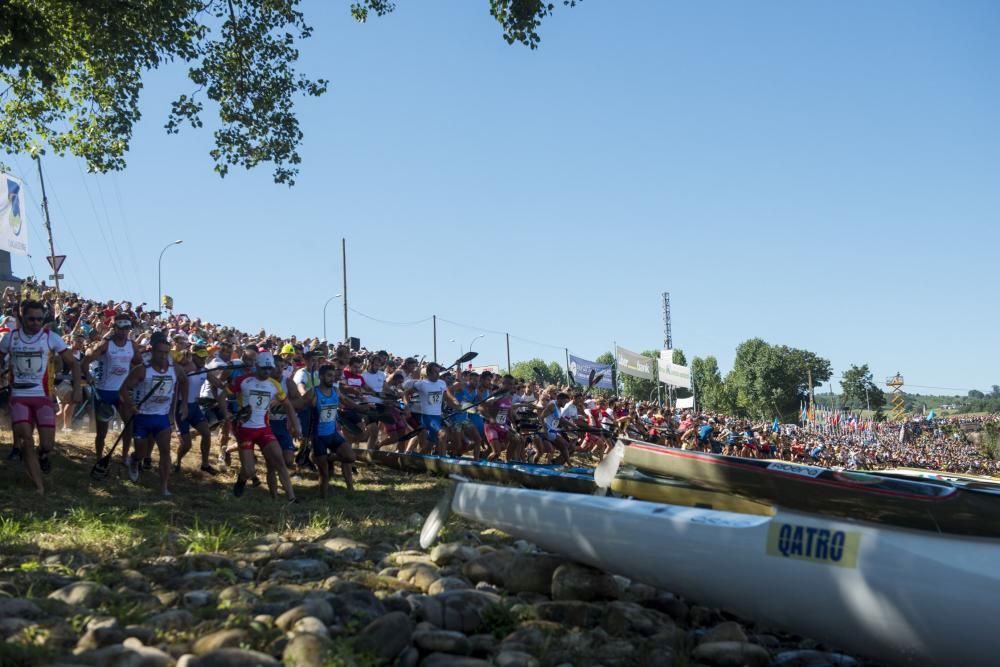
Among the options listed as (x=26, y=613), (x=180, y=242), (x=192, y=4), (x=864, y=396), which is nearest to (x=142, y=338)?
(x=192, y=4)

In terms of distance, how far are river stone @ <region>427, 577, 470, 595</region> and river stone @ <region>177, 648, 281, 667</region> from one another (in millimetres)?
1821

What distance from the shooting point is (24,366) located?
9039 millimetres

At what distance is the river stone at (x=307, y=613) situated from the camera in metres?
4.90

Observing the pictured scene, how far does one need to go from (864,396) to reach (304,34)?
10916 centimetres

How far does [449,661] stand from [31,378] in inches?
256

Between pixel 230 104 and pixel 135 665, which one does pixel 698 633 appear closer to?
pixel 135 665

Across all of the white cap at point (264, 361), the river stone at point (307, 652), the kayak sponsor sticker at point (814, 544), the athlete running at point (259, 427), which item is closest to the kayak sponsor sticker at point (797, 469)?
the kayak sponsor sticker at point (814, 544)

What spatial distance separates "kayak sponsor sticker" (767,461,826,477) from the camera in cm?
687

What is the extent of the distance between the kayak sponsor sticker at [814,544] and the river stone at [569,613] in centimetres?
119

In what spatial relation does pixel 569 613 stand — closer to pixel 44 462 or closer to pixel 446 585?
pixel 446 585

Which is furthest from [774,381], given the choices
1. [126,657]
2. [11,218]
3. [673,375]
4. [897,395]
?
[126,657]

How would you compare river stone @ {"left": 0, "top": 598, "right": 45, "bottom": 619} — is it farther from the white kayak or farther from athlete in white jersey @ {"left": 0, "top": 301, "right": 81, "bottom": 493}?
athlete in white jersey @ {"left": 0, "top": 301, "right": 81, "bottom": 493}

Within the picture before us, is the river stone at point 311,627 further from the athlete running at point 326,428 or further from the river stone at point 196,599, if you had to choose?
the athlete running at point 326,428

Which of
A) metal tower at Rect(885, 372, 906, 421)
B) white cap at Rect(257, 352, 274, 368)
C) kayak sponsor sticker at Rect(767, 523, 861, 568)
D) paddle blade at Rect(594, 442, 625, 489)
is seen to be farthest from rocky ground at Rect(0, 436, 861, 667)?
metal tower at Rect(885, 372, 906, 421)
